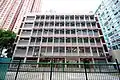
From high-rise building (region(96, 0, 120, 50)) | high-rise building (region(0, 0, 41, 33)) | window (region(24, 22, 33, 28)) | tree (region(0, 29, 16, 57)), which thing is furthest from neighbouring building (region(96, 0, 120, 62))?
high-rise building (region(0, 0, 41, 33))

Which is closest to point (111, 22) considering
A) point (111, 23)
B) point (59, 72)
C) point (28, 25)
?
point (111, 23)

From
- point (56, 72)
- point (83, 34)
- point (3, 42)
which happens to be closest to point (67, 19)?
point (83, 34)

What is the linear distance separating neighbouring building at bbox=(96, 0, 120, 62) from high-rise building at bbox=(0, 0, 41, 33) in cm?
4071

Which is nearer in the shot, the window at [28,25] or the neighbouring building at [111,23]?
the neighbouring building at [111,23]

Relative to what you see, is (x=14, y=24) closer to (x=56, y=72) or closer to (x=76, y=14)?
(x=76, y=14)

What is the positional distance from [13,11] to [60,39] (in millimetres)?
47389

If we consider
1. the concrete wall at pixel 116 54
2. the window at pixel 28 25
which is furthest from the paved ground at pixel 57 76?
the window at pixel 28 25

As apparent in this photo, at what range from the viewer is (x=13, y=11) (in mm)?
61719

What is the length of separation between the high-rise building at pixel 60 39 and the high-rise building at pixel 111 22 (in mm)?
2161

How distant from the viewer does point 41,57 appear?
23266 mm

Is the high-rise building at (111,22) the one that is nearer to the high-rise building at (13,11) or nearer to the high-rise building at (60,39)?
the high-rise building at (60,39)

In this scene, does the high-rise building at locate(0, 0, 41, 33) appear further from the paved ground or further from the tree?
the paved ground

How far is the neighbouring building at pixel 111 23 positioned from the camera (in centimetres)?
2358

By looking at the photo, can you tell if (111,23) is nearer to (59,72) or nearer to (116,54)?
(116,54)
